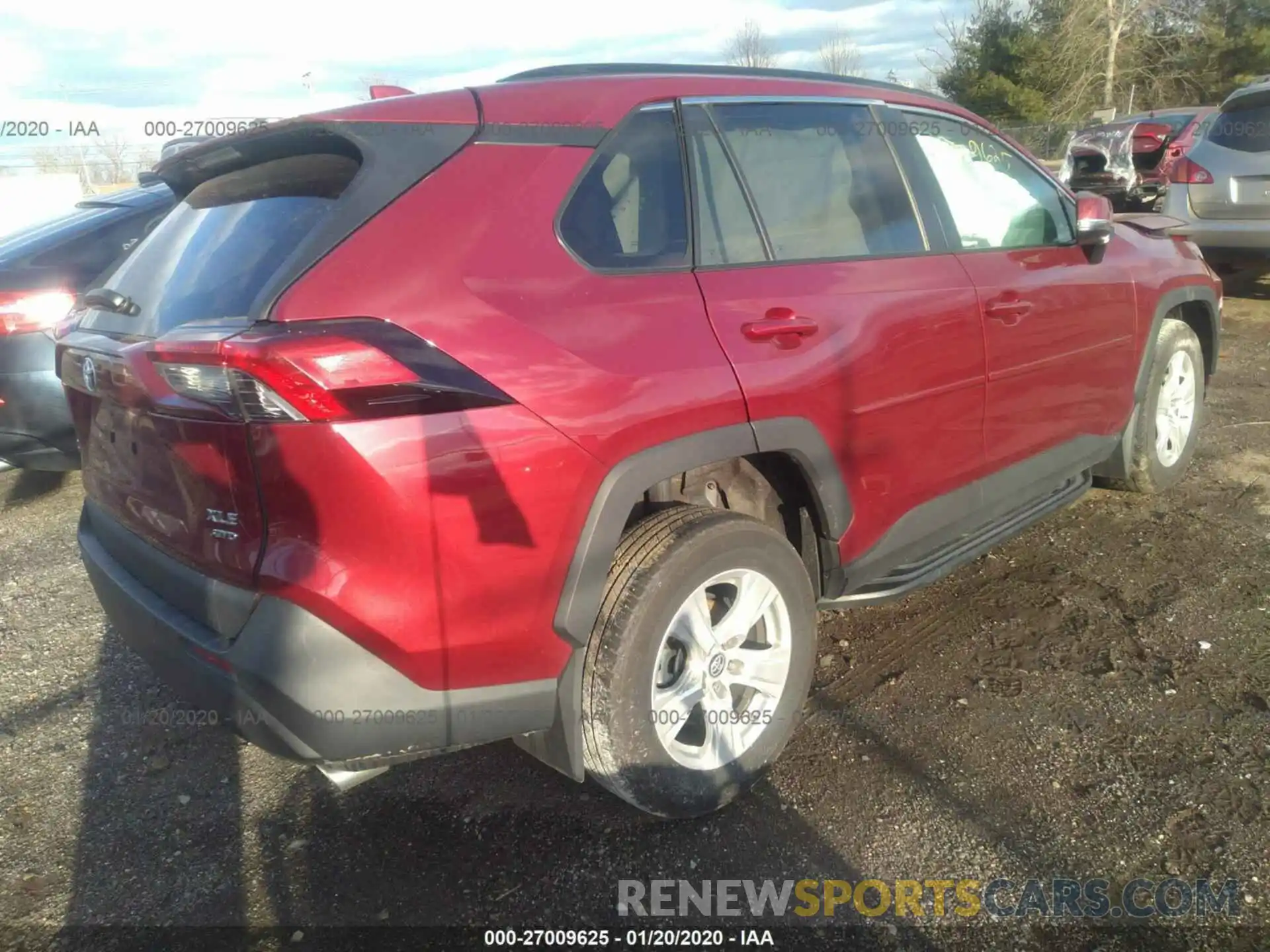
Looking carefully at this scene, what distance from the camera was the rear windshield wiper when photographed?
2.37m

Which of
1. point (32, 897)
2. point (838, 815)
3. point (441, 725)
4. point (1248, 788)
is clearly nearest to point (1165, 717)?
point (1248, 788)

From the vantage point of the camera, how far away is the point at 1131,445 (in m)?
4.30

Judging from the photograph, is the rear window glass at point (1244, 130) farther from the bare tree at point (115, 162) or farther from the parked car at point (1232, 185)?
the bare tree at point (115, 162)

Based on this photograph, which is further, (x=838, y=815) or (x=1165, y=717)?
(x=1165, y=717)

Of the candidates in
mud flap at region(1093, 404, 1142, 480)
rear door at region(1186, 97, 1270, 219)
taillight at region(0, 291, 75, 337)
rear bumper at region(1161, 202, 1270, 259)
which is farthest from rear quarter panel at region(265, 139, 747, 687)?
rear door at region(1186, 97, 1270, 219)

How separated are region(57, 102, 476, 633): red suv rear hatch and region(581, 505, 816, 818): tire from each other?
2.66ft

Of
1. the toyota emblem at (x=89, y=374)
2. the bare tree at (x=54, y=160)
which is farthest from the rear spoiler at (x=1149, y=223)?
the bare tree at (x=54, y=160)

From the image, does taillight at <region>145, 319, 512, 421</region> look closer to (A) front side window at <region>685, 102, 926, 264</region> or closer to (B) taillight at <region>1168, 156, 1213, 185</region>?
(A) front side window at <region>685, 102, 926, 264</region>

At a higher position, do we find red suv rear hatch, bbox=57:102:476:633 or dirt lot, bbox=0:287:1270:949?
red suv rear hatch, bbox=57:102:476:633

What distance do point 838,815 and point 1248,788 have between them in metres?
1.10

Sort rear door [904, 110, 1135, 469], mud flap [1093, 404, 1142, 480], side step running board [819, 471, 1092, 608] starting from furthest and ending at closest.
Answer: mud flap [1093, 404, 1142, 480] → rear door [904, 110, 1135, 469] → side step running board [819, 471, 1092, 608]

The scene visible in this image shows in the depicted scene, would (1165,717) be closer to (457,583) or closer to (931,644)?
(931,644)

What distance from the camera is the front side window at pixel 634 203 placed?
223cm

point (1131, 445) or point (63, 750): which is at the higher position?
point (1131, 445)
